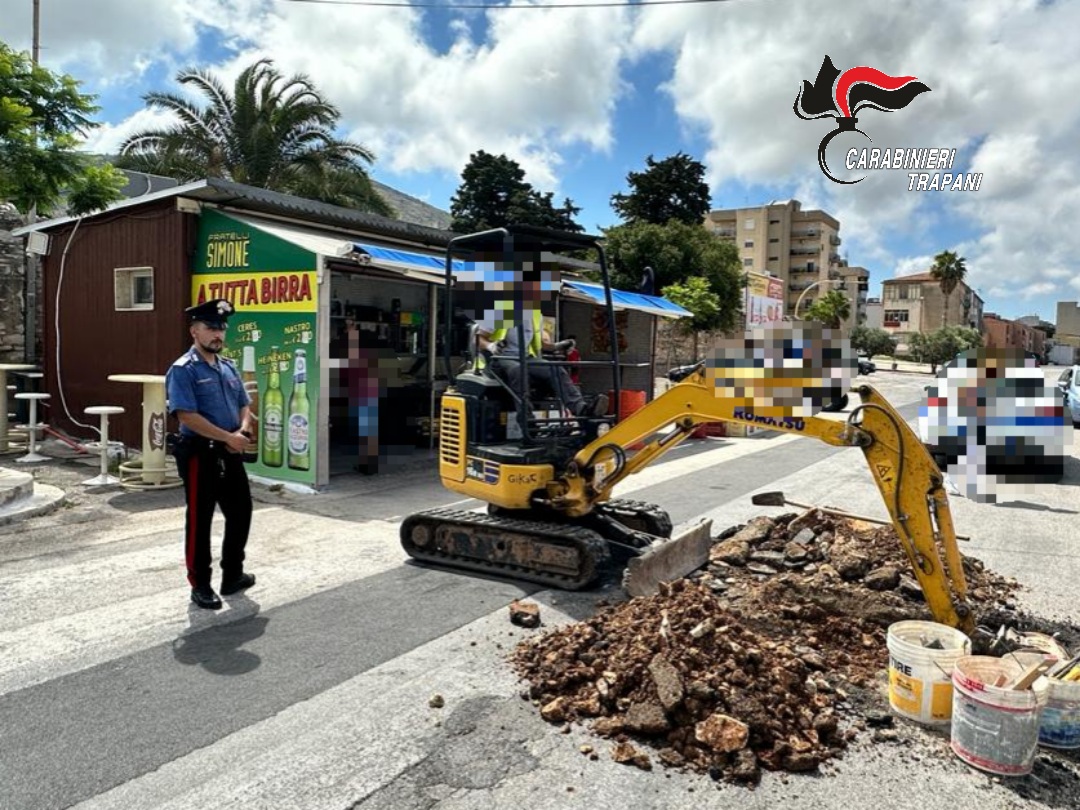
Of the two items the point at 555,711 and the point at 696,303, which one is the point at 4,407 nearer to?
the point at 555,711

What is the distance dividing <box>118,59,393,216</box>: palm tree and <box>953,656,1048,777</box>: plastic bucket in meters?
22.0

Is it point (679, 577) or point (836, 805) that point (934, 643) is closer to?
point (836, 805)

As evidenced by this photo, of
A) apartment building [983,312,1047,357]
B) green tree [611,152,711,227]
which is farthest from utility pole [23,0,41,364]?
apartment building [983,312,1047,357]

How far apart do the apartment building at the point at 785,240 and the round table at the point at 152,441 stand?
99.5 m

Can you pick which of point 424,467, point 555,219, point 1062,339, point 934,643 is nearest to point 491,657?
point 934,643

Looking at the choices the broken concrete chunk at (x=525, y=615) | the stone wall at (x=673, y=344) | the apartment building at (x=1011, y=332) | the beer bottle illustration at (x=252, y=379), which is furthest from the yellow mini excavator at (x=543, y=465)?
the apartment building at (x=1011, y=332)

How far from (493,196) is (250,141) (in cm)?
2386

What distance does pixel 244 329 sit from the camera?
1026 centimetres

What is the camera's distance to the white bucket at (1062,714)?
339cm

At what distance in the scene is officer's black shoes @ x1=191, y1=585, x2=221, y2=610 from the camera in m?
5.20

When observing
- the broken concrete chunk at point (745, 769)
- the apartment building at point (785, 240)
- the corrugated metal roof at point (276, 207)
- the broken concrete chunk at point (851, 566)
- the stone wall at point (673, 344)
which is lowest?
the broken concrete chunk at point (745, 769)

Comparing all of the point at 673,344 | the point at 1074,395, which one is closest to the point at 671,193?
the point at 673,344

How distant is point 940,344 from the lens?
71.1 m

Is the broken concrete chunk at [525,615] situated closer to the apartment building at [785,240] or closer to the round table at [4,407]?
the round table at [4,407]
